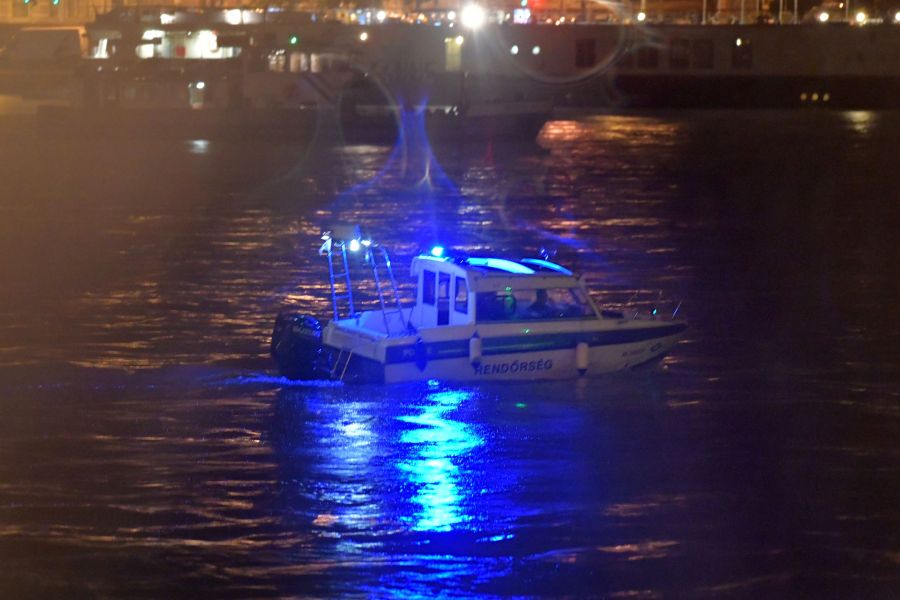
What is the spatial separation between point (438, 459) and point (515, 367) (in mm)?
2402

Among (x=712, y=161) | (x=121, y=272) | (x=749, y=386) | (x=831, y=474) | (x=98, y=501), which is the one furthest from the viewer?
(x=712, y=161)

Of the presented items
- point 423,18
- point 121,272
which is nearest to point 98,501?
point 121,272

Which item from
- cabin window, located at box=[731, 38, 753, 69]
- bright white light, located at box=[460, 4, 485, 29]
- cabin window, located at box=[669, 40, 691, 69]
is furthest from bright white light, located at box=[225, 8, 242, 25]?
cabin window, located at box=[731, 38, 753, 69]

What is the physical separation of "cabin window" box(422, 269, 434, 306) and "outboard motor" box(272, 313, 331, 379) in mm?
1187

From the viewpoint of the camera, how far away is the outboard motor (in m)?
14.5

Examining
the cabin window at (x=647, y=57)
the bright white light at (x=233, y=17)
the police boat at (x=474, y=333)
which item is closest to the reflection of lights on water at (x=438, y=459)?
the police boat at (x=474, y=333)

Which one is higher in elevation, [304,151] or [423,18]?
[423,18]

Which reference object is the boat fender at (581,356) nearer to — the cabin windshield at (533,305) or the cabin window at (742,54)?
the cabin windshield at (533,305)

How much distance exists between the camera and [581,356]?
14.8 meters

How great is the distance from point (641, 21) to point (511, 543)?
7008 centimetres

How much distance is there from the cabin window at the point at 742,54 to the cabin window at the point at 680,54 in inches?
95.8

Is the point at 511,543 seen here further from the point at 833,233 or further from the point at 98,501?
the point at 833,233

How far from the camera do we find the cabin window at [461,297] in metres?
14.4

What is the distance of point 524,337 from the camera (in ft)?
47.6
